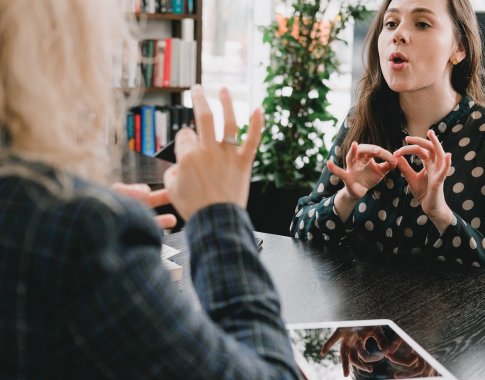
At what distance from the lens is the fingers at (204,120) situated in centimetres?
75

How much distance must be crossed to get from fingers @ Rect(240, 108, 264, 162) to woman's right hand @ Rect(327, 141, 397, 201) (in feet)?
2.72

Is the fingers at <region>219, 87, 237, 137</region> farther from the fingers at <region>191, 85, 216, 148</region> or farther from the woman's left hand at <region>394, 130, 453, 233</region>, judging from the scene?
the woman's left hand at <region>394, 130, 453, 233</region>

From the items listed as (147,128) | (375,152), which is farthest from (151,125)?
(375,152)

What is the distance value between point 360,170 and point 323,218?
0.20m

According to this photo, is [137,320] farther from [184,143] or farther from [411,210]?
[411,210]

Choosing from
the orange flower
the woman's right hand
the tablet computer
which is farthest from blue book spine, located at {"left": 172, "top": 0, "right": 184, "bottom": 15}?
the tablet computer

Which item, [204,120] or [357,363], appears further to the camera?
[357,363]

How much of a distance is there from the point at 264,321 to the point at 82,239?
0.74ft

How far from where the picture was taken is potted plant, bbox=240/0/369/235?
370 cm

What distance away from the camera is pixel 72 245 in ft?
1.70

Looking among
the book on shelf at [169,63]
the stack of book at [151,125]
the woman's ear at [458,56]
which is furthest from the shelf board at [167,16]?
the woman's ear at [458,56]

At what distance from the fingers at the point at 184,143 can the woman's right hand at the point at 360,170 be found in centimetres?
84

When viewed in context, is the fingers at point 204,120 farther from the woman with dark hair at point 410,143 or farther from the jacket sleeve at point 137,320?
the woman with dark hair at point 410,143

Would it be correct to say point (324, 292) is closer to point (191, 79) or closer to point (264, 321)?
point (264, 321)
